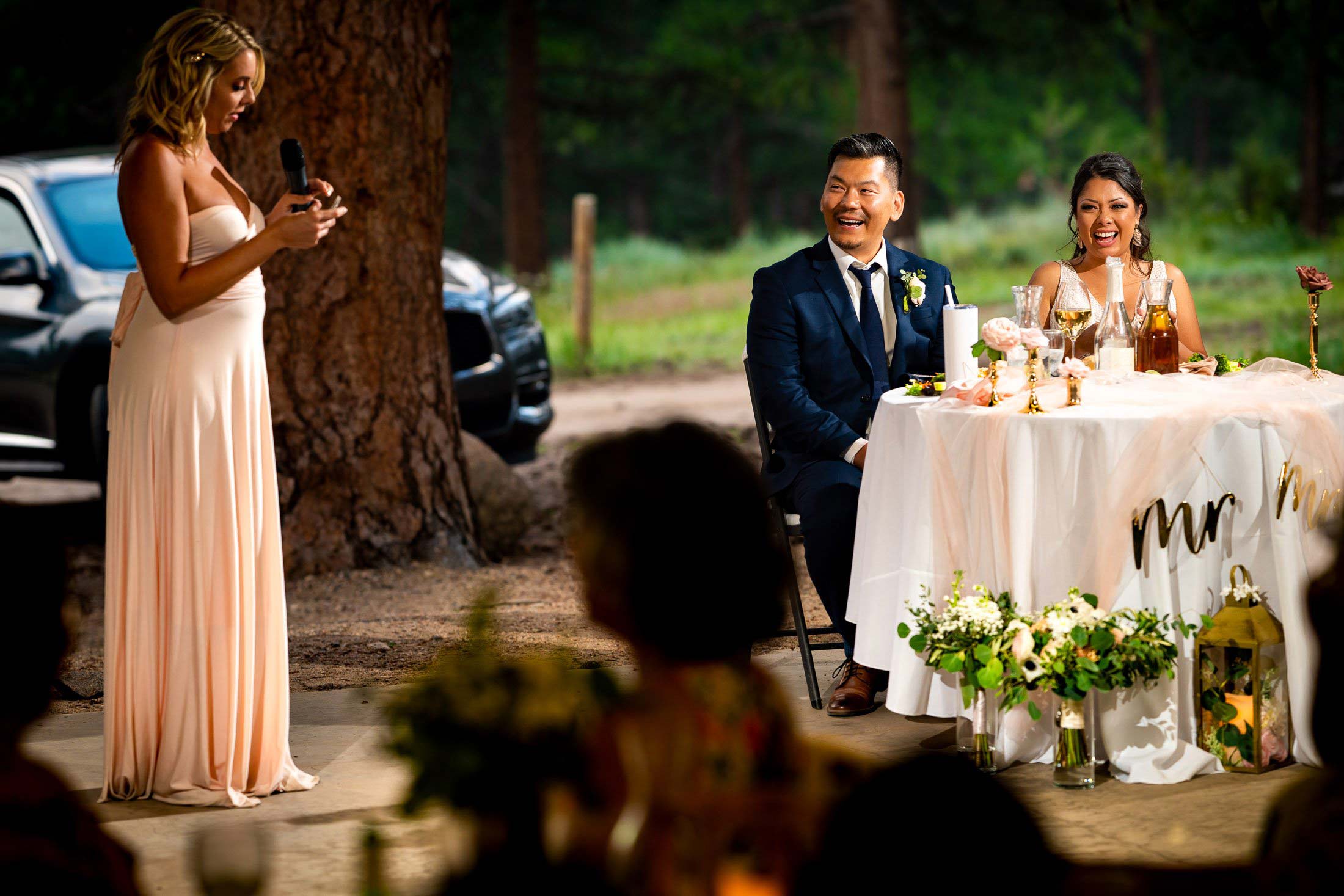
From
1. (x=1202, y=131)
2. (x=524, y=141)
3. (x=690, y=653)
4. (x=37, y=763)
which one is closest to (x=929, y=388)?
(x=690, y=653)

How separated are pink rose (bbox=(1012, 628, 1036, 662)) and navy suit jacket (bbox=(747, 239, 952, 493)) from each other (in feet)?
4.37

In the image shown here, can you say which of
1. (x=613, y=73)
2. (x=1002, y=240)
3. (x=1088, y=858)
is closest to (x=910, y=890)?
(x=1088, y=858)

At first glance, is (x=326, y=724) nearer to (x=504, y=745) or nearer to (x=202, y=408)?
(x=202, y=408)

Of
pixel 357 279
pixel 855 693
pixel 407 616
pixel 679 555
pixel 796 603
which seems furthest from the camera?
pixel 357 279

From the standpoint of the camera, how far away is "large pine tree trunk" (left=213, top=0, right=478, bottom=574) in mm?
7246

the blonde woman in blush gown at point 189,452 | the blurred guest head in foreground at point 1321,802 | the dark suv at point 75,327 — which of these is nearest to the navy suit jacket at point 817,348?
the blonde woman in blush gown at point 189,452

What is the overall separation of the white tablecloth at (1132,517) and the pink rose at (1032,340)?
0.20 m

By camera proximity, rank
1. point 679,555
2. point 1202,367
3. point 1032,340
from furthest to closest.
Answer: point 1202,367 → point 1032,340 → point 679,555

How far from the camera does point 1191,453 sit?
416 centimetres

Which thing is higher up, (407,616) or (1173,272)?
(1173,272)

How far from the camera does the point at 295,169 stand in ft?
13.6

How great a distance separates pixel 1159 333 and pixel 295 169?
2558mm

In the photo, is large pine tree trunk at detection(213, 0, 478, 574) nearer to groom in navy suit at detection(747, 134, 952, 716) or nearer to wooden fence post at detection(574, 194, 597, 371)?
groom in navy suit at detection(747, 134, 952, 716)

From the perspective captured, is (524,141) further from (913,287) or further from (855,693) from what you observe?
(855,693)
